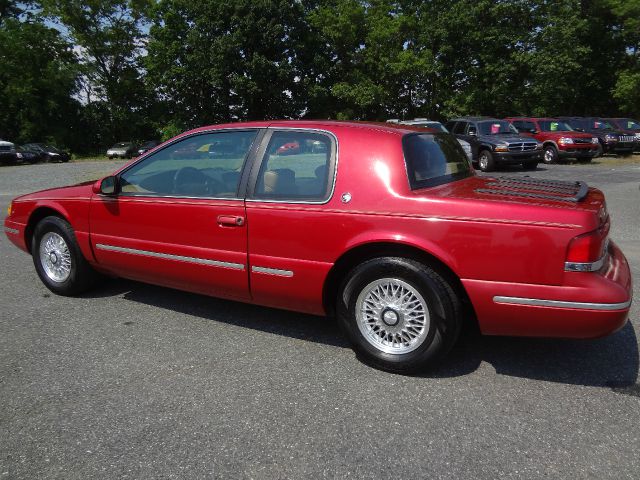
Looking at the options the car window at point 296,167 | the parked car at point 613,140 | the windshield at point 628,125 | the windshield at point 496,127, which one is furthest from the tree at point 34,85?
the car window at point 296,167

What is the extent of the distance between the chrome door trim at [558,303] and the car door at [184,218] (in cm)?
172

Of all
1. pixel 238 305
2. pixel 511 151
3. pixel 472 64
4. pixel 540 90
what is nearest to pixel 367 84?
pixel 472 64

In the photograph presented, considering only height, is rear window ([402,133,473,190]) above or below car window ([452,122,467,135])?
below

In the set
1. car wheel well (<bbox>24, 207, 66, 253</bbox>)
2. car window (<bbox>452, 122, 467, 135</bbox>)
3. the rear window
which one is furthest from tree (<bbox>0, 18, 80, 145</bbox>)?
the rear window

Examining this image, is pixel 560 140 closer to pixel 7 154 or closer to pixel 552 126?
pixel 552 126

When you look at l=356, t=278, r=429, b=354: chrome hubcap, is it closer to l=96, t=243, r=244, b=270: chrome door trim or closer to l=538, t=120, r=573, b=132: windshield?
l=96, t=243, r=244, b=270: chrome door trim

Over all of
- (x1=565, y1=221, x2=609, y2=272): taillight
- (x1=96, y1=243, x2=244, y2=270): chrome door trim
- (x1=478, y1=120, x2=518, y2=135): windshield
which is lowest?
(x1=96, y1=243, x2=244, y2=270): chrome door trim

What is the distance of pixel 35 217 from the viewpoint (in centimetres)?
485

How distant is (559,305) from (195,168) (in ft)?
8.95

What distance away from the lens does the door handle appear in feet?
11.6

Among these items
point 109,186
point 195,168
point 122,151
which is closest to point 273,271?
point 195,168

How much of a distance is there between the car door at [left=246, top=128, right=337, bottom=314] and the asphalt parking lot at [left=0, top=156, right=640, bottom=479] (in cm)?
45

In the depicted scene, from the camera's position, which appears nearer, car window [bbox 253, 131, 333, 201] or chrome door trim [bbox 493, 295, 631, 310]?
chrome door trim [bbox 493, 295, 631, 310]

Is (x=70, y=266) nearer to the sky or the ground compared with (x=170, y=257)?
nearer to the ground
